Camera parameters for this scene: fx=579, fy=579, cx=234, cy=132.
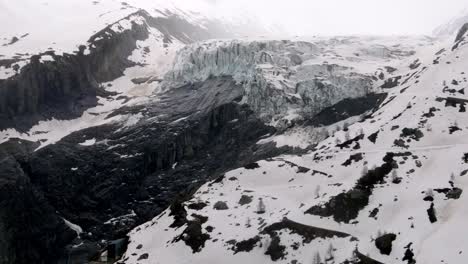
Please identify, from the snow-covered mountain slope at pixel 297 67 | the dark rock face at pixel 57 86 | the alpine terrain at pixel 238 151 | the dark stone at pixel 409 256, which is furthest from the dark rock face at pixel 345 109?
the dark rock face at pixel 57 86

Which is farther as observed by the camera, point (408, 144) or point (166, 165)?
point (166, 165)

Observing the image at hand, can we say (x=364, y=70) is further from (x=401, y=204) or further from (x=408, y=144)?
(x=401, y=204)

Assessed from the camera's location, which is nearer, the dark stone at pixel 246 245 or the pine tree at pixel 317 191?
the dark stone at pixel 246 245

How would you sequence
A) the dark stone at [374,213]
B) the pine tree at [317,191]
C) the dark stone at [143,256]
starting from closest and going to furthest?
the dark stone at [374,213]
the dark stone at [143,256]
the pine tree at [317,191]

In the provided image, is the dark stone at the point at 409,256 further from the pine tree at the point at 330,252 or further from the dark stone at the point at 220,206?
the dark stone at the point at 220,206

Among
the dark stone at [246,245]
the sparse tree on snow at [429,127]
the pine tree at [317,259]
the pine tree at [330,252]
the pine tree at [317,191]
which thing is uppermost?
the sparse tree on snow at [429,127]

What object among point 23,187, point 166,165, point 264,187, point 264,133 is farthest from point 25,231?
point 264,187
